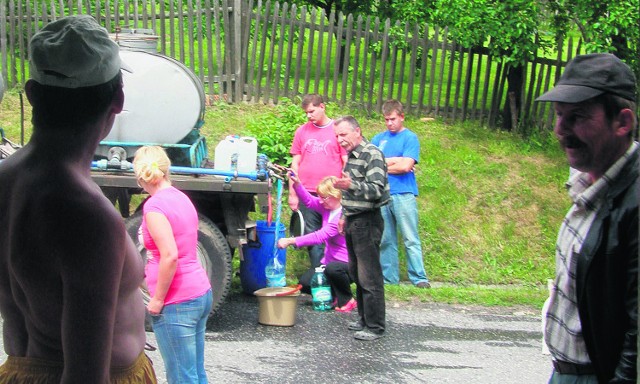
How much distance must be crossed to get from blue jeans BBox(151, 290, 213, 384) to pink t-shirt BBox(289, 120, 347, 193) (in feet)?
14.2

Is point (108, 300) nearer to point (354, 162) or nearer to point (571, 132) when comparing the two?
point (571, 132)

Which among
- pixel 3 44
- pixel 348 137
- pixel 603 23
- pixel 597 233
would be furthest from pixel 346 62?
pixel 597 233

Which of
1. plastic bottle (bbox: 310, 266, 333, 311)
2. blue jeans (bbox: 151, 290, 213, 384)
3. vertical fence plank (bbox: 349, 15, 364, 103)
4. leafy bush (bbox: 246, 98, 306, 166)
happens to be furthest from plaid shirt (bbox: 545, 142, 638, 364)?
vertical fence plank (bbox: 349, 15, 364, 103)

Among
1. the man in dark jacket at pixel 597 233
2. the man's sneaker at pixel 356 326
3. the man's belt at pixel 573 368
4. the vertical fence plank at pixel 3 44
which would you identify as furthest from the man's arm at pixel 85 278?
the vertical fence plank at pixel 3 44

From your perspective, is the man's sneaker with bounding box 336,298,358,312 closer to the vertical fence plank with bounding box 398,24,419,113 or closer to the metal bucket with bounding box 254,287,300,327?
the metal bucket with bounding box 254,287,300,327

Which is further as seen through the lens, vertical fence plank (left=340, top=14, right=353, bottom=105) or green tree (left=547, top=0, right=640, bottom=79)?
vertical fence plank (left=340, top=14, right=353, bottom=105)

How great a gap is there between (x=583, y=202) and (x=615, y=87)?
0.38 meters

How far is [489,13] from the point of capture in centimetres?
1151

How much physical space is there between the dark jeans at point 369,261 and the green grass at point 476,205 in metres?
1.31

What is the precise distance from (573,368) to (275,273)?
5193mm

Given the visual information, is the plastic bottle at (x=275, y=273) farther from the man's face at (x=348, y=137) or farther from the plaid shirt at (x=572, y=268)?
the plaid shirt at (x=572, y=268)

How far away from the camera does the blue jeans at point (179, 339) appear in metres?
4.84

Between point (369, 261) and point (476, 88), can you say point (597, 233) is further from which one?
point (476, 88)

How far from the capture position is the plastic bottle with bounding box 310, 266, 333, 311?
Answer: 8.21m
